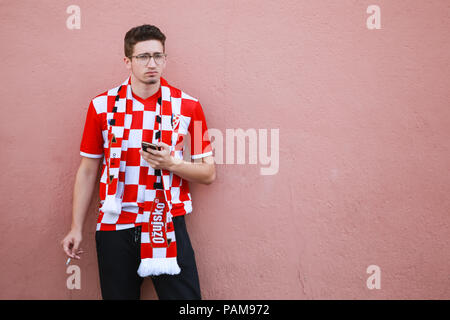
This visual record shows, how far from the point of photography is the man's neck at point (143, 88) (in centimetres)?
188

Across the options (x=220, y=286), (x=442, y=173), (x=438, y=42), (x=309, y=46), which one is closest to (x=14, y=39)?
(x=309, y=46)

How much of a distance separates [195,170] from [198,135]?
0.20 metres

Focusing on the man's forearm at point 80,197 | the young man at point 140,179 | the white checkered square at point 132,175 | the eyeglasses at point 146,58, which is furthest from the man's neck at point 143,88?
the man's forearm at point 80,197

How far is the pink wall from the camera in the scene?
2105 millimetres

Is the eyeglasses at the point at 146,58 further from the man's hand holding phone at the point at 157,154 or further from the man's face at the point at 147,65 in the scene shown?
the man's hand holding phone at the point at 157,154

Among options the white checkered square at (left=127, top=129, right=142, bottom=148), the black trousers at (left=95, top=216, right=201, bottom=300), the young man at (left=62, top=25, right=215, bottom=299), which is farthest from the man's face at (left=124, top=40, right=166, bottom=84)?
the black trousers at (left=95, top=216, right=201, bottom=300)

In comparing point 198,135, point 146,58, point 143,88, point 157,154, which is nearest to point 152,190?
point 157,154

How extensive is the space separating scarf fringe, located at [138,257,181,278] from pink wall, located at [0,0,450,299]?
365 millimetres

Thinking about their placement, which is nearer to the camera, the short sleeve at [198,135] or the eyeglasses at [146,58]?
the eyeglasses at [146,58]

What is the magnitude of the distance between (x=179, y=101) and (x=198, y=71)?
306 millimetres

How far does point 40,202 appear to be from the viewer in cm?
215

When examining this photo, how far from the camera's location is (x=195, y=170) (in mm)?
1879

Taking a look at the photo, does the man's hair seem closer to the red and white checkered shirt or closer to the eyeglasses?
the eyeglasses
